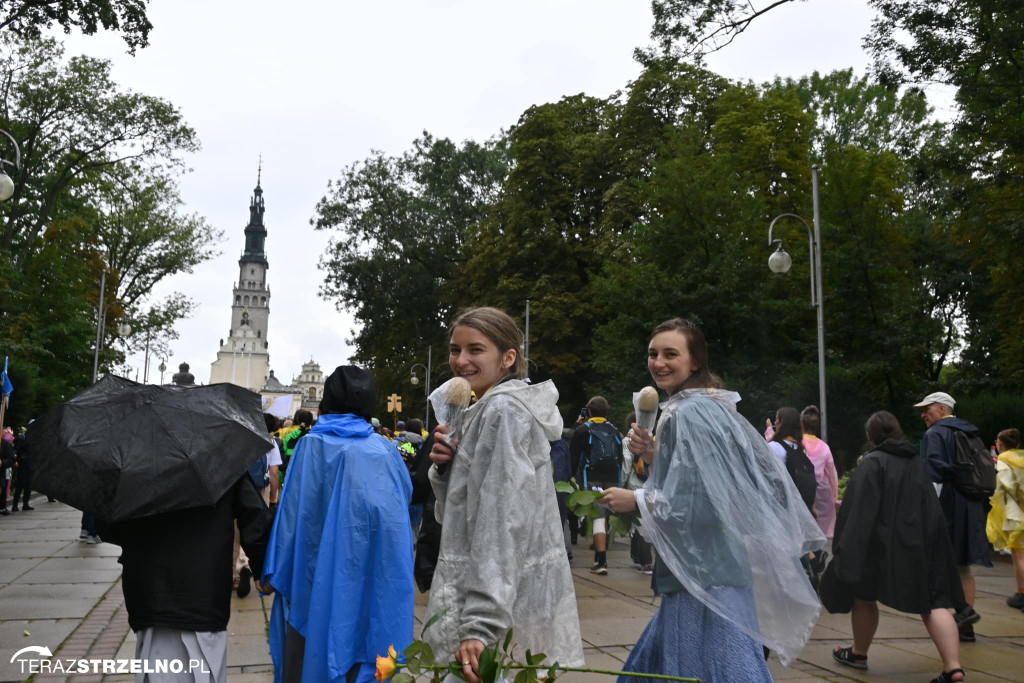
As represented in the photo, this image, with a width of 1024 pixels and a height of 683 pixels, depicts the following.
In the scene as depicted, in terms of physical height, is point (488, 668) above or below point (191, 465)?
below

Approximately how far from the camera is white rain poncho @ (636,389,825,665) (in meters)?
2.89

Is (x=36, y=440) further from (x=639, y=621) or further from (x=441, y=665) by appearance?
(x=639, y=621)

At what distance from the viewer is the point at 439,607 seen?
2.62 m

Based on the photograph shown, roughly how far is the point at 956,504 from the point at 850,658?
258 cm

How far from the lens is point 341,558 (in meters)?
3.78

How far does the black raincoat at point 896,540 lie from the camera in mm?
5703

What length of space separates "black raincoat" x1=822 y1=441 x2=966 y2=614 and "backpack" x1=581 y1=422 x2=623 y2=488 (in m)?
4.96

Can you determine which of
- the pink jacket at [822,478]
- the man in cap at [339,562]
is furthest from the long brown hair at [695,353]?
the pink jacket at [822,478]

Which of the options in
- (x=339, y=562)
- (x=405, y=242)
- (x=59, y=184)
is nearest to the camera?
(x=339, y=562)

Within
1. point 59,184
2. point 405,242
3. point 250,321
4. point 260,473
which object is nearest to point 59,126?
point 59,184

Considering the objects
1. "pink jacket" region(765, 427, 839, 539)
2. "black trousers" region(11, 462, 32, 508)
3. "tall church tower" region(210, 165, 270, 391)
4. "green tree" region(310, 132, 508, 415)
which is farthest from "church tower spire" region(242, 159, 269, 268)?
"pink jacket" region(765, 427, 839, 539)

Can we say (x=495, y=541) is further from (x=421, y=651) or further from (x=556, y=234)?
(x=556, y=234)

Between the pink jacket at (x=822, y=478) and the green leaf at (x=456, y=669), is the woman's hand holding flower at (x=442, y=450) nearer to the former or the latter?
the green leaf at (x=456, y=669)

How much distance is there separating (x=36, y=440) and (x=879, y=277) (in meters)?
24.0
